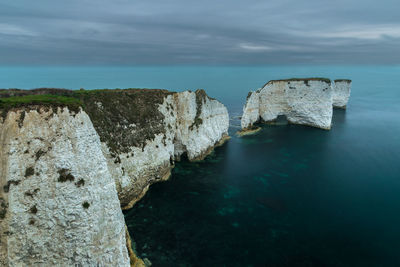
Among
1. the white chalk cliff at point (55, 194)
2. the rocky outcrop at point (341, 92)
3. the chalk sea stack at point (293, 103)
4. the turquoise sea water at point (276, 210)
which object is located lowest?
the turquoise sea water at point (276, 210)

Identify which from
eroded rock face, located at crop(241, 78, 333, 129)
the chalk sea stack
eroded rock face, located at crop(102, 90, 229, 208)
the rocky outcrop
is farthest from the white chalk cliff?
the rocky outcrop

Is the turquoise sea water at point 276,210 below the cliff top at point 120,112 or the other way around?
below

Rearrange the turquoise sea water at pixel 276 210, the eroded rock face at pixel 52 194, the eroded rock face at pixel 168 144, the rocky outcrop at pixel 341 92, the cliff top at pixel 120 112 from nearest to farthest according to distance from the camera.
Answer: the eroded rock face at pixel 52 194, the turquoise sea water at pixel 276 210, the cliff top at pixel 120 112, the eroded rock face at pixel 168 144, the rocky outcrop at pixel 341 92

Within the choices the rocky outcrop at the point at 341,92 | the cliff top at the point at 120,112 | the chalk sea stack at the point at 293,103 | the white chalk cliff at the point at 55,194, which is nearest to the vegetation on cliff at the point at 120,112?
the cliff top at the point at 120,112

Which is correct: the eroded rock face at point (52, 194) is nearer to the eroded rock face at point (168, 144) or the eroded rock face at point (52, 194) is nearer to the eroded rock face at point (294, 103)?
the eroded rock face at point (168, 144)

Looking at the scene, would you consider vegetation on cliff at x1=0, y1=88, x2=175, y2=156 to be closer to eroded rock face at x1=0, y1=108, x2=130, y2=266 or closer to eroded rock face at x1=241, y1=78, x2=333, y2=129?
eroded rock face at x1=0, y1=108, x2=130, y2=266

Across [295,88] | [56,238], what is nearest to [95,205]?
[56,238]

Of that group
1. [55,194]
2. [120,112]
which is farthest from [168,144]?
[55,194]

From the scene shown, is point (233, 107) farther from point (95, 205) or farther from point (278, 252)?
point (95, 205)
